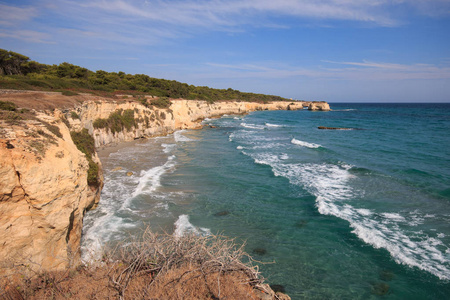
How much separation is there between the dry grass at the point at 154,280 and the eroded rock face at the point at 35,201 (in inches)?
37.8

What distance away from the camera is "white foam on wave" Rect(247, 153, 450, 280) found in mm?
9477

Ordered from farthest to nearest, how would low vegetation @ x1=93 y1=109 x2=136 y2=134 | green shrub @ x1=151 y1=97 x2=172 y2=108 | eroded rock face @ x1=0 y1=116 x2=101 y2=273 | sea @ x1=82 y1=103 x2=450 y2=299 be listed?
green shrub @ x1=151 y1=97 x2=172 y2=108, low vegetation @ x1=93 y1=109 x2=136 y2=134, sea @ x1=82 y1=103 x2=450 y2=299, eroded rock face @ x1=0 y1=116 x2=101 y2=273

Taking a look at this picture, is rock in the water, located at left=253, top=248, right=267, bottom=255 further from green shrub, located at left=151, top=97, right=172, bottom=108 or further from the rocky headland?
green shrub, located at left=151, top=97, right=172, bottom=108

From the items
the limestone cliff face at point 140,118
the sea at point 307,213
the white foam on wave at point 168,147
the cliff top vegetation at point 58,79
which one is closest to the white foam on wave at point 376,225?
the sea at point 307,213

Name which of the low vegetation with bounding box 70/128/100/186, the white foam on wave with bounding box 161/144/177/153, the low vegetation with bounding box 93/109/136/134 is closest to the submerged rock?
the low vegetation with bounding box 70/128/100/186

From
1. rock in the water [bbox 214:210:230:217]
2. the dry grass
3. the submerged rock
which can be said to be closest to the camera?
the dry grass

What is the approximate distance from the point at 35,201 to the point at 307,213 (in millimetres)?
11889

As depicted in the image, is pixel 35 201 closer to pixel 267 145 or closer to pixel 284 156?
pixel 284 156

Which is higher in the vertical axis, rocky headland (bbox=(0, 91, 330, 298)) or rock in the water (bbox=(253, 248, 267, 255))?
rocky headland (bbox=(0, 91, 330, 298))

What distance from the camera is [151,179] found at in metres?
17.4

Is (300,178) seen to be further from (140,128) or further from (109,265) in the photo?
(140,128)

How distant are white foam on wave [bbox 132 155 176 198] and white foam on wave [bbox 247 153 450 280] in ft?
29.8

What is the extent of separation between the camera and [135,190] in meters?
15.3

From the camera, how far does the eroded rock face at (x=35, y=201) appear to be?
256 inches
